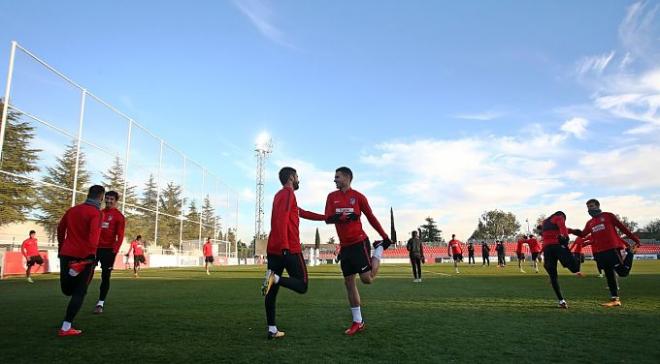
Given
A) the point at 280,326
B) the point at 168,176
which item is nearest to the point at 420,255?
the point at 280,326

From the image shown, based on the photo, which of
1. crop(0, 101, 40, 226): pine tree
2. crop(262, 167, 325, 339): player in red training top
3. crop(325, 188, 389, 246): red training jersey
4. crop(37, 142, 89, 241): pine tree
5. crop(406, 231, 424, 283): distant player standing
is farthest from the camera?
crop(37, 142, 89, 241): pine tree

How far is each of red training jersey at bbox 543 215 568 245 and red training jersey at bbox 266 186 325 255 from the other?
17.3ft

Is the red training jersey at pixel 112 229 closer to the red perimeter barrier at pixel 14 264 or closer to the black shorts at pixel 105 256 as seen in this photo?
the black shorts at pixel 105 256

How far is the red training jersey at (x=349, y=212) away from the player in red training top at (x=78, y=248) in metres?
3.12

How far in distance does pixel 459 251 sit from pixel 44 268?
21.7 metres

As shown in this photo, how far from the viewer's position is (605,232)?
8.62m

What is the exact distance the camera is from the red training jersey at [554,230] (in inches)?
323

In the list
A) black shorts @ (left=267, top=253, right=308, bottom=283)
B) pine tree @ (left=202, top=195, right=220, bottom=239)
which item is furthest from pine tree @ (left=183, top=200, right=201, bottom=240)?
black shorts @ (left=267, top=253, right=308, bottom=283)

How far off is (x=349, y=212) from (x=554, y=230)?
4.64m

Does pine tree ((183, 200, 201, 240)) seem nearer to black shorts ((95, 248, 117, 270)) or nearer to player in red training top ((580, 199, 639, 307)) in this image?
black shorts ((95, 248, 117, 270))

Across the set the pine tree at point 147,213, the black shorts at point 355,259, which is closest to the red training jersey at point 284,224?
the black shorts at point 355,259

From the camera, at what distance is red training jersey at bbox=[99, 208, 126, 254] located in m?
7.98

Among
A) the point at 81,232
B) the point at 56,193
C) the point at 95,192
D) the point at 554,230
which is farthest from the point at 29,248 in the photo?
the point at 554,230

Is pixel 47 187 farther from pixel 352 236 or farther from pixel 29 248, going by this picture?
pixel 352 236
